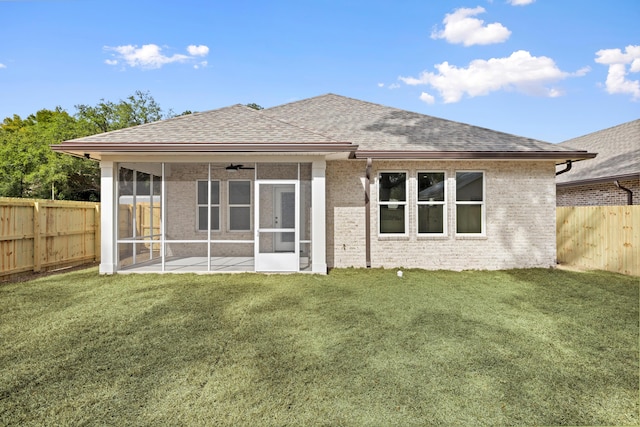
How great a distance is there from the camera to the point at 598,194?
40.7ft

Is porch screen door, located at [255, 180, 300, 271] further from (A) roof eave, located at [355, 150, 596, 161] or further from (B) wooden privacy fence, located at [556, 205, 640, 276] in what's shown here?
(B) wooden privacy fence, located at [556, 205, 640, 276]

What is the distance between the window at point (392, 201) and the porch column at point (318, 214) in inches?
75.2

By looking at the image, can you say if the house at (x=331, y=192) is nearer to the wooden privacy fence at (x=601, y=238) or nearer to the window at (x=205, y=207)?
the window at (x=205, y=207)

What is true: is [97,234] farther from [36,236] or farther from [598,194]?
[598,194]

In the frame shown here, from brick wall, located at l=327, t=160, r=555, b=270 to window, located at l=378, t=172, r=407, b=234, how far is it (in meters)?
0.18

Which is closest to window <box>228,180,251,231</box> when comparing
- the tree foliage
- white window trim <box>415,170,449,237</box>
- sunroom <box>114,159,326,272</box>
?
sunroom <box>114,159,326,272</box>

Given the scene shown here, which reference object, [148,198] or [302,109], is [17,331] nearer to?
[148,198]

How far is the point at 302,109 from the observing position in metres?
A: 13.5

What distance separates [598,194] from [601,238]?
347cm

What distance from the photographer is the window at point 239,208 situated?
11641 millimetres

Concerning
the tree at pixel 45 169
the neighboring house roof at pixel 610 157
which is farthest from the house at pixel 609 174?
the tree at pixel 45 169

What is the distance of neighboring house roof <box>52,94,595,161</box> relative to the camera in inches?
322

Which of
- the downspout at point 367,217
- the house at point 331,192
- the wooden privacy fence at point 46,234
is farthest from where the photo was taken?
the downspout at point 367,217

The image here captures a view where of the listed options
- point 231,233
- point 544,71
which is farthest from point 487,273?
point 544,71
